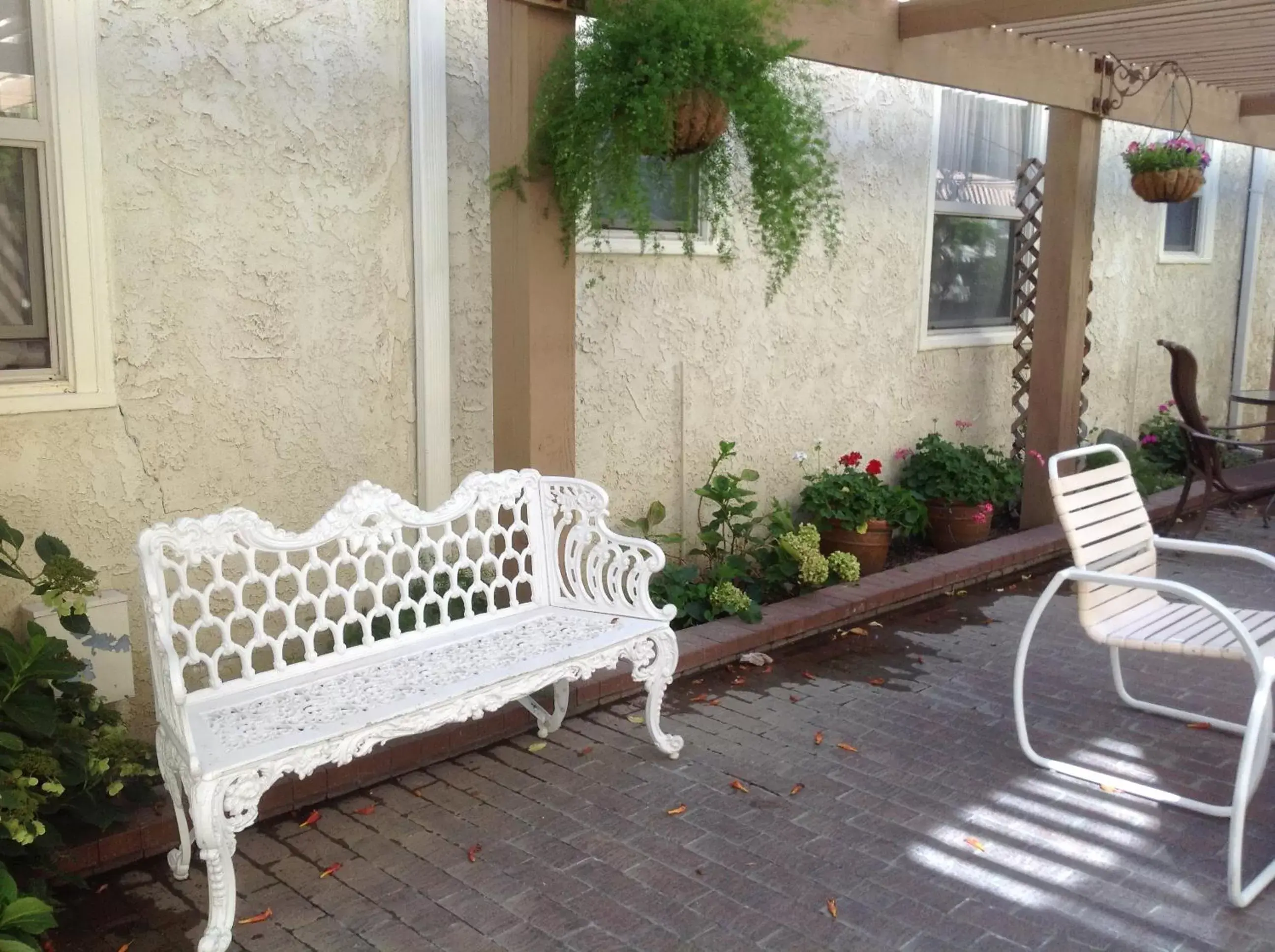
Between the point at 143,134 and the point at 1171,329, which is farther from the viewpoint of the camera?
the point at 1171,329

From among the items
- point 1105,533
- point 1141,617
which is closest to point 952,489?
point 1105,533

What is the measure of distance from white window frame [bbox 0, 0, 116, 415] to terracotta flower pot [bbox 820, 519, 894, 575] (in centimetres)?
375

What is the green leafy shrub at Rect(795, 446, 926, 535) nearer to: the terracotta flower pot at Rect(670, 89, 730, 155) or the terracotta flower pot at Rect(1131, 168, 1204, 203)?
the terracotta flower pot at Rect(1131, 168, 1204, 203)

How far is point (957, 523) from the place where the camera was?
6.75 metres

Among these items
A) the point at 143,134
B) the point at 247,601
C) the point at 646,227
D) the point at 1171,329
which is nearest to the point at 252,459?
the point at 247,601

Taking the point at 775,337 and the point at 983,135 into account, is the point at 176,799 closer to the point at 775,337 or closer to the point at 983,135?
the point at 775,337

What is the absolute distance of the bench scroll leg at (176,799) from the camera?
3045 mm

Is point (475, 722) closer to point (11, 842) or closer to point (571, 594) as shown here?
point (571, 594)

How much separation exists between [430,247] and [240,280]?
2.56 ft

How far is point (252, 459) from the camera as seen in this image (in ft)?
13.3

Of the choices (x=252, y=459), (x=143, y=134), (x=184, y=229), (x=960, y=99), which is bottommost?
(x=252, y=459)

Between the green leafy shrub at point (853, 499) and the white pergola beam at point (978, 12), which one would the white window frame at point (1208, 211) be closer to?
the green leafy shrub at point (853, 499)

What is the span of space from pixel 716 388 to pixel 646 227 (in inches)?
84.2

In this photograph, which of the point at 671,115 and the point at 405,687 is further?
the point at 671,115
